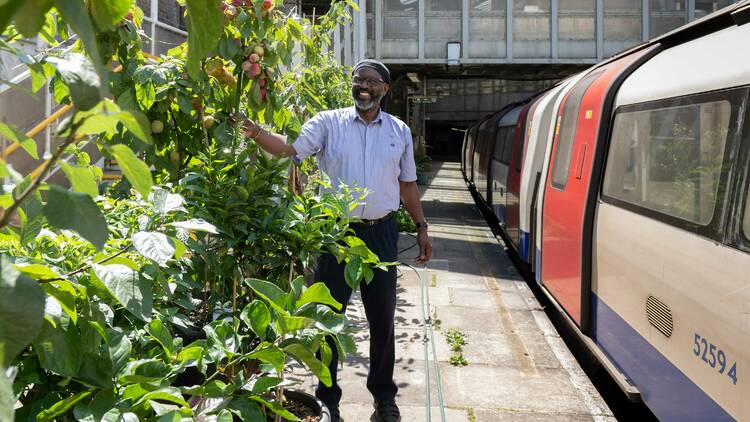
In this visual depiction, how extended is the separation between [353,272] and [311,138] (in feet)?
4.98

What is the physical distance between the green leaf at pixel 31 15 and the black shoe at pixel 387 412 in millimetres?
3325

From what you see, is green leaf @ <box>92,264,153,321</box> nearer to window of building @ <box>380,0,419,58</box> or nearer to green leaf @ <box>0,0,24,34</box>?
green leaf @ <box>0,0,24,34</box>

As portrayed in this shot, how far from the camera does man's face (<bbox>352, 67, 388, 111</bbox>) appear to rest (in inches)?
138

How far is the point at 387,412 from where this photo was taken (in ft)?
12.0

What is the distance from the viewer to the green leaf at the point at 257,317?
149 centimetres

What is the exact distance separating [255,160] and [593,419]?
2.73 m

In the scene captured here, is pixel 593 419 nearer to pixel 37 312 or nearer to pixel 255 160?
pixel 255 160

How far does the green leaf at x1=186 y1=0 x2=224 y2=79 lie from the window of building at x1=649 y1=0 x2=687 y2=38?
17.5 metres

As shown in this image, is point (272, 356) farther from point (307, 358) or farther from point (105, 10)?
point (105, 10)

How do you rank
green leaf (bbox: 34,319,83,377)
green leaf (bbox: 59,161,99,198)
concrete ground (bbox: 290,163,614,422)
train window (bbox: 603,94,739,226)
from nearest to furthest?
green leaf (bbox: 59,161,99,198)
green leaf (bbox: 34,319,83,377)
train window (bbox: 603,94,739,226)
concrete ground (bbox: 290,163,614,422)

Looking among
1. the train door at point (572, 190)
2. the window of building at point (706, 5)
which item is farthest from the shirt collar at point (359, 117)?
the window of building at point (706, 5)

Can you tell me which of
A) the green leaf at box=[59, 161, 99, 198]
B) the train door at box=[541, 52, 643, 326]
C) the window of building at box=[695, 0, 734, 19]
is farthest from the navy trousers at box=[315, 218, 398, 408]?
the window of building at box=[695, 0, 734, 19]

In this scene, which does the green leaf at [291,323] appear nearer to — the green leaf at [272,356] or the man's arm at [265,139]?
the green leaf at [272,356]

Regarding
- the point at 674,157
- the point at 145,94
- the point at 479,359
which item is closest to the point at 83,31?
the point at 145,94
